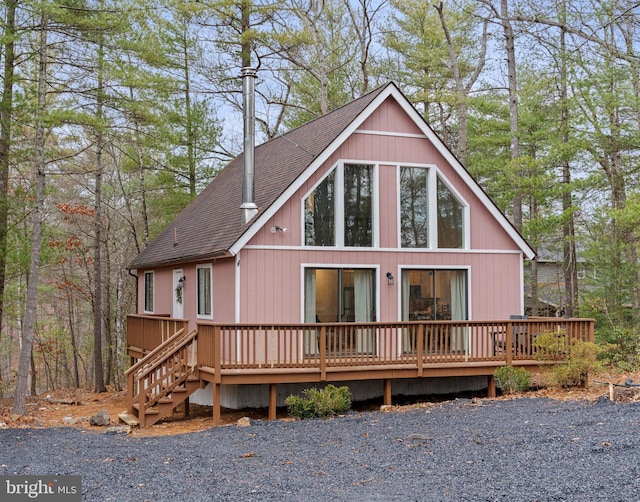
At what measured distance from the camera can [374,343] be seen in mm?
13555

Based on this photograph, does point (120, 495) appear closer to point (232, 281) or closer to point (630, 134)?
point (232, 281)

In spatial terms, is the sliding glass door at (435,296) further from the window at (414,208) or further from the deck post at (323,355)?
the deck post at (323,355)

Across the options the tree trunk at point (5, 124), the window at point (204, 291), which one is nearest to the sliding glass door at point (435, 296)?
the window at point (204, 291)

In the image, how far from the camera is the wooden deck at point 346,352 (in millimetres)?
12219

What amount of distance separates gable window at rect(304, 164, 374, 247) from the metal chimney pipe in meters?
1.17

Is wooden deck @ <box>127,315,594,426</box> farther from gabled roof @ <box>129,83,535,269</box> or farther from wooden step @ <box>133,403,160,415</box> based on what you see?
gabled roof @ <box>129,83,535,269</box>

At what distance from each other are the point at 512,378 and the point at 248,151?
7.30 meters

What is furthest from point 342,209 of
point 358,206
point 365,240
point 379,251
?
point 379,251

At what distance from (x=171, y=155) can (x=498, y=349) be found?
15.6 meters

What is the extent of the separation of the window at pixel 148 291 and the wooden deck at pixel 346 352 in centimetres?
603

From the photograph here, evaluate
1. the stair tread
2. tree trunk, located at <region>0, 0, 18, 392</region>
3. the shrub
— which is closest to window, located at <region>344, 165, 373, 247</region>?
the shrub

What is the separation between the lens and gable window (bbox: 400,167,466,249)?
14.8m

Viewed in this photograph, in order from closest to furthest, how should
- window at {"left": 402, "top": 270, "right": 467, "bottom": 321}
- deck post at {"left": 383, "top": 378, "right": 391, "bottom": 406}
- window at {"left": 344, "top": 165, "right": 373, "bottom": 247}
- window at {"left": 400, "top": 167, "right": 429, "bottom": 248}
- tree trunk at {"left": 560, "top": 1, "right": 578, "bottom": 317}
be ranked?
deck post at {"left": 383, "top": 378, "right": 391, "bottom": 406} → window at {"left": 344, "top": 165, "right": 373, "bottom": 247} → window at {"left": 402, "top": 270, "right": 467, "bottom": 321} → window at {"left": 400, "top": 167, "right": 429, "bottom": 248} → tree trunk at {"left": 560, "top": 1, "right": 578, "bottom": 317}

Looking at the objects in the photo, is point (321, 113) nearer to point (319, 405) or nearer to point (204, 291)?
point (204, 291)
